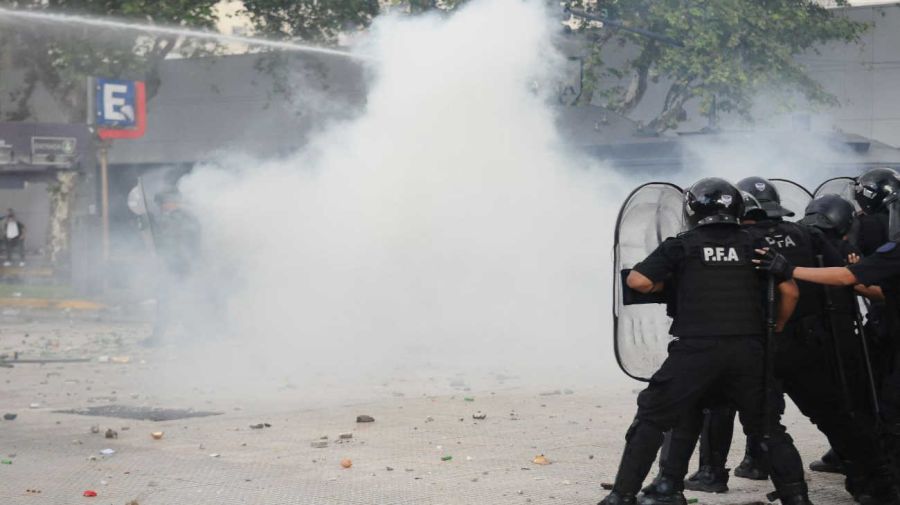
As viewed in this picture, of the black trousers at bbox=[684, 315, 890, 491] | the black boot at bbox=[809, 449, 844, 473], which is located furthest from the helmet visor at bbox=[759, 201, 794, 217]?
the black boot at bbox=[809, 449, 844, 473]

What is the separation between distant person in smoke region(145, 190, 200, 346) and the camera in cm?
1484

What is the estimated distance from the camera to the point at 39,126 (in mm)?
28906

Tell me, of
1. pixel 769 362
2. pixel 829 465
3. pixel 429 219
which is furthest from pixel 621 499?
pixel 429 219

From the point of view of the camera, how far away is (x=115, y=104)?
25.4 metres

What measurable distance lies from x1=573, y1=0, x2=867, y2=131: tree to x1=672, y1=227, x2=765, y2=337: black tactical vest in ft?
52.9

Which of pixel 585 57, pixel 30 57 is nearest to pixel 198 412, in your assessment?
pixel 585 57

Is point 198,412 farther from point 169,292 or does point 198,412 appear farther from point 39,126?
point 39,126

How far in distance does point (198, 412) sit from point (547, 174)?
681 centimetres

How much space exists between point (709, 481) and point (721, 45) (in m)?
16.9

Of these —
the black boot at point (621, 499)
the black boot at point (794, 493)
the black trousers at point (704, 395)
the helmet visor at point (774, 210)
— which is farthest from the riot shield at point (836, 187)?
the black boot at point (621, 499)

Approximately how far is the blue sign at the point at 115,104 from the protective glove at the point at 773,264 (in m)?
20.5

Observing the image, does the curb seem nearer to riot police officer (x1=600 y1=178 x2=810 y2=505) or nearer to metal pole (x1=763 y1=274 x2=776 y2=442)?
riot police officer (x1=600 y1=178 x2=810 y2=505)

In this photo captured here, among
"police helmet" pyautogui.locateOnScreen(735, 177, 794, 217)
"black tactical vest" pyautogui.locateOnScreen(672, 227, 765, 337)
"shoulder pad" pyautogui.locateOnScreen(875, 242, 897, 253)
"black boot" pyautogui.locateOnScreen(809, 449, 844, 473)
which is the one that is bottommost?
"black boot" pyautogui.locateOnScreen(809, 449, 844, 473)

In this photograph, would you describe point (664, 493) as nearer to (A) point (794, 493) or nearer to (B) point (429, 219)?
(A) point (794, 493)
